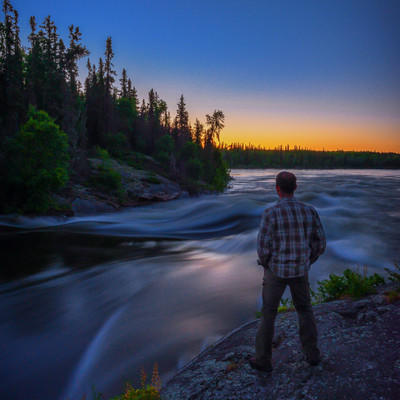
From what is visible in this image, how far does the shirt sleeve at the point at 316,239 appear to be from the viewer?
3.18m

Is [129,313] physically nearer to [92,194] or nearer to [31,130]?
[31,130]

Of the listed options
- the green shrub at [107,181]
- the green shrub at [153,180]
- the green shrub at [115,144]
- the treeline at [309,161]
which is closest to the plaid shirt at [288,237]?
the green shrub at [107,181]

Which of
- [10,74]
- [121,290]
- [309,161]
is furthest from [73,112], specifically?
[309,161]

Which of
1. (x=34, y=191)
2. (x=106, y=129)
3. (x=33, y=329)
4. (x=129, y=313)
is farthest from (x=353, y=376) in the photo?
(x=106, y=129)

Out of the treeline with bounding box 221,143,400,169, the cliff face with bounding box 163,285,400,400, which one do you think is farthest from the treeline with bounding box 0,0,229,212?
the treeline with bounding box 221,143,400,169

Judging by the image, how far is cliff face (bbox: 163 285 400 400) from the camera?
2928mm

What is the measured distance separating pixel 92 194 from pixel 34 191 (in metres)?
4.80

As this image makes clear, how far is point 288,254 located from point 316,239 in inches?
17.8

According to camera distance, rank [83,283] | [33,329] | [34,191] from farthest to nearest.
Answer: [34,191] → [83,283] → [33,329]

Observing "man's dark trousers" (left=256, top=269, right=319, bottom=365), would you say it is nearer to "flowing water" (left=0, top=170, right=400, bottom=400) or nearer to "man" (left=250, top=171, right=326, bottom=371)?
"man" (left=250, top=171, right=326, bottom=371)

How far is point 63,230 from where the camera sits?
15.1m

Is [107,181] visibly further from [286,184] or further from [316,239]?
[316,239]

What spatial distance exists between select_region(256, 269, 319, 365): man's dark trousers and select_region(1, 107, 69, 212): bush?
52.8ft

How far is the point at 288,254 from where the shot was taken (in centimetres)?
305
